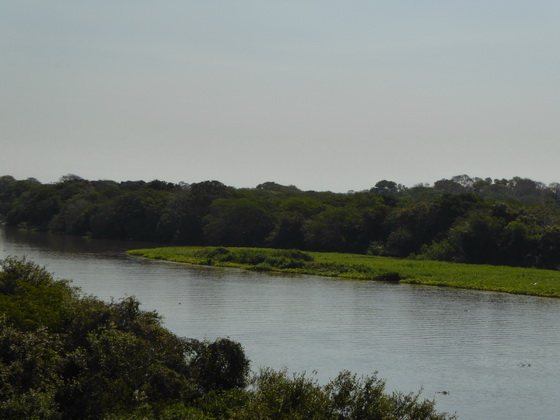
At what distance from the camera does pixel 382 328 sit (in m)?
46.4

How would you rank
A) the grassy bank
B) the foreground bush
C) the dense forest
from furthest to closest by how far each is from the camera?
the dense forest
the grassy bank
the foreground bush

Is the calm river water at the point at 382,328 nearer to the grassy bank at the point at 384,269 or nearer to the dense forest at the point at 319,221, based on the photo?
the grassy bank at the point at 384,269

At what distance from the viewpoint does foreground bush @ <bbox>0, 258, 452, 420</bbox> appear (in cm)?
2177

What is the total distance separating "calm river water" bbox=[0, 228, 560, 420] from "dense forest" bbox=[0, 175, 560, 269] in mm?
22869

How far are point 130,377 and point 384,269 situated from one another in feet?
175

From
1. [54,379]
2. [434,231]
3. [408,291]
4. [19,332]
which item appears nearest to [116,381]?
[54,379]

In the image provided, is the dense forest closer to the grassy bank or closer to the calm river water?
the grassy bank

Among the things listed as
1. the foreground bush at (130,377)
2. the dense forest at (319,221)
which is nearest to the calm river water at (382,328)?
the foreground bush at (130,377)

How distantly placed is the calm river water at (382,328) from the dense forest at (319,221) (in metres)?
22.9

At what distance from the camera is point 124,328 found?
29.9 meters

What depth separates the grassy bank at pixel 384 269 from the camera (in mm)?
67062

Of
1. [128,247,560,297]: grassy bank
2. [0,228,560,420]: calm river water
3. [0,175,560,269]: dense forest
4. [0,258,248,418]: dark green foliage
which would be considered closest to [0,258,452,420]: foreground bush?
[0,258,248,418]: dark green foliage

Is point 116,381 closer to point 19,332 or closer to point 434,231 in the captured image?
point 19,332

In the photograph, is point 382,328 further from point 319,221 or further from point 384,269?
point 319,221
